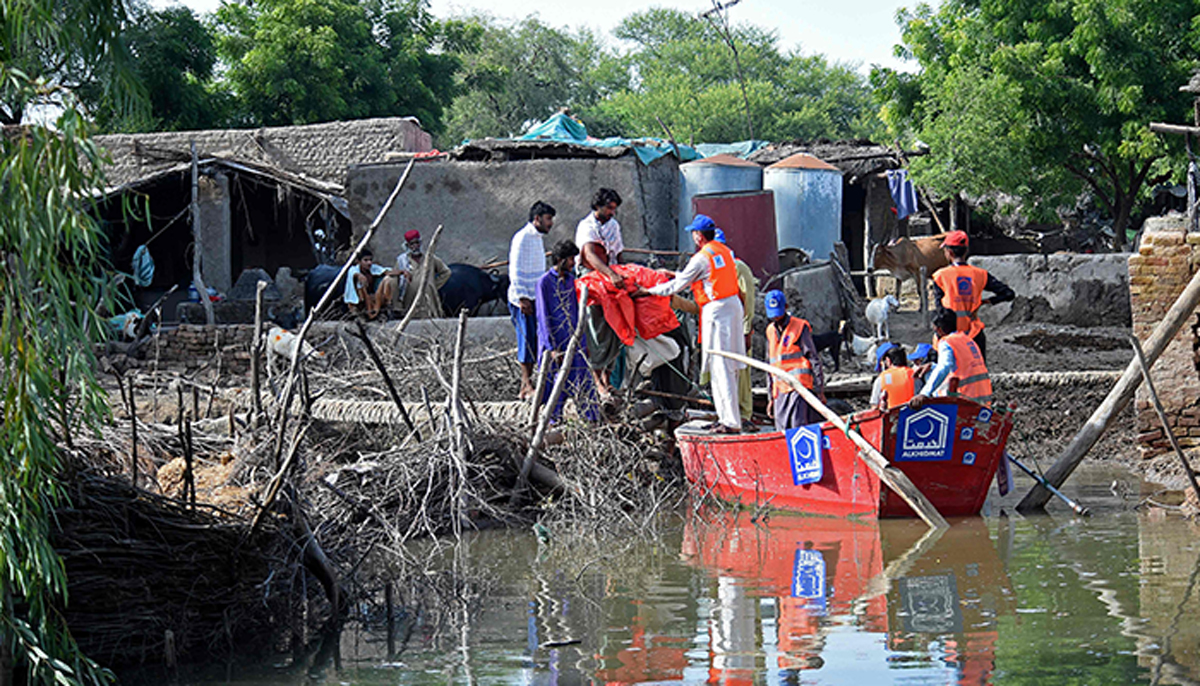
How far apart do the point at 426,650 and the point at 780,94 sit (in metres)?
48.8

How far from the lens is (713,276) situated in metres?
9.98

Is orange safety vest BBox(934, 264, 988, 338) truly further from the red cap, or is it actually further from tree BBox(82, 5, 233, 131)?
tree BBox(82, 5, 233, 131)

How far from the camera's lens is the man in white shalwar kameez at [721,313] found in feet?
32.7

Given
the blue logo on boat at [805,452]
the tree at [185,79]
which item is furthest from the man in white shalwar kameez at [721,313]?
the tree at [185,79]

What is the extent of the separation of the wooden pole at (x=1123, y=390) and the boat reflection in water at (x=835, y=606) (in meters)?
0.87

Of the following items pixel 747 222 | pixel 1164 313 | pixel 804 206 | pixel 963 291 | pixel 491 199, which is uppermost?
pixel 804 206

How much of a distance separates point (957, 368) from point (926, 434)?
81cm

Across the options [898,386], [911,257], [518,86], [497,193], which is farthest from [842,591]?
[518,86]

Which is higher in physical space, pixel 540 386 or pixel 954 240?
pixel 954 240

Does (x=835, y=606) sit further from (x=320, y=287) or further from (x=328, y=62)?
(x=328, y=62)

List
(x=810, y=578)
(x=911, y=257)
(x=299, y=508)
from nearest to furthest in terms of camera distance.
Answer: (x=299, y=508) → (x=810, y=578) → (x=911, y=257)

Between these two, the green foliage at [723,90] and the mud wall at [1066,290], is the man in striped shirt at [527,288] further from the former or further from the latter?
the green foliage at [723,90]

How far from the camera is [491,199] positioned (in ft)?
52.3

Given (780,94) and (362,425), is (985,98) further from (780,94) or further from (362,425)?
(780,94)
